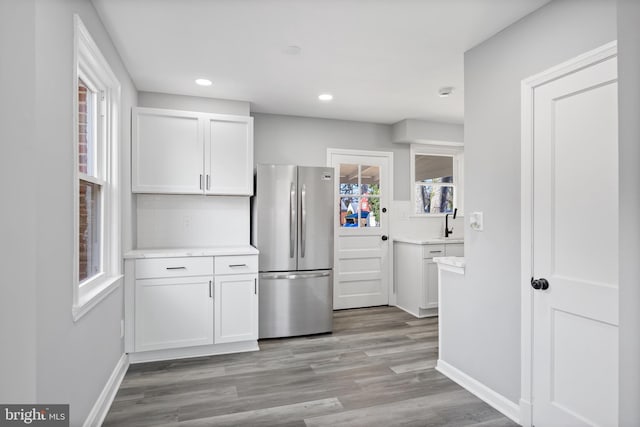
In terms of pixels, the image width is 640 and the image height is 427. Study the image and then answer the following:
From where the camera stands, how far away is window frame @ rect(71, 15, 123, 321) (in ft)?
6.45

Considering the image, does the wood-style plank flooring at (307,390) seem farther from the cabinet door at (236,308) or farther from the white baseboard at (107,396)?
the cabinet door at (236,308)

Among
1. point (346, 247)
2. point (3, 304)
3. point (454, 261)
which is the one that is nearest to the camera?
point (3, 304)

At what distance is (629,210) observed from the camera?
0.99m

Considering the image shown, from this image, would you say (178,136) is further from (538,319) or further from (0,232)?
(538,319)

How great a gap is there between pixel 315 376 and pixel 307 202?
1710 mm

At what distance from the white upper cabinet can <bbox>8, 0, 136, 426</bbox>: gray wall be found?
4.91 feet

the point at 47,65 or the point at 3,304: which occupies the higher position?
the point at 47,65

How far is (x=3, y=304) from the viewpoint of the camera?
1223 millimetres

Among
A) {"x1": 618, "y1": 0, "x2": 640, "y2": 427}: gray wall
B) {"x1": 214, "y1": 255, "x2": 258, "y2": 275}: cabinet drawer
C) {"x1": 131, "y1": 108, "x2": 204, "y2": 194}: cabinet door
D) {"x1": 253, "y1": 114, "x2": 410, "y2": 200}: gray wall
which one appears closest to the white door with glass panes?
{"x1": 253, "y1": 114, "x2": 410, "y2": 200}: gray wall

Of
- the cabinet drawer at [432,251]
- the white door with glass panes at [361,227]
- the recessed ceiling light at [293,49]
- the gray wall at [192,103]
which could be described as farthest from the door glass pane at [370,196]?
the recessed ceiling light at [293,49]

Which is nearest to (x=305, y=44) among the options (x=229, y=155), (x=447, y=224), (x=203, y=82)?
(x=203, y=82)

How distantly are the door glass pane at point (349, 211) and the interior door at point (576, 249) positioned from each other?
278 cm

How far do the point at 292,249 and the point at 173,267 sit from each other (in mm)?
1164

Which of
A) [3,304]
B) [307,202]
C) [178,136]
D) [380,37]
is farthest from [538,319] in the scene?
[178,136]
